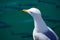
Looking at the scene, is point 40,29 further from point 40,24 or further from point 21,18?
point 21,18

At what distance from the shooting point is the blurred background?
2330 millimetres

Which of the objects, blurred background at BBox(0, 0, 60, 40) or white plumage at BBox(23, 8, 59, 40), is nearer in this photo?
white plumage at BBox(23, 8, 59, 40)

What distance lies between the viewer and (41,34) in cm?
182

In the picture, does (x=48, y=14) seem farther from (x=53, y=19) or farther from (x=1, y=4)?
(x=1, y=4)

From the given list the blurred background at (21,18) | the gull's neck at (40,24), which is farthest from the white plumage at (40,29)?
the blurred background at (21,18)

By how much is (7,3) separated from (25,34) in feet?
1.20

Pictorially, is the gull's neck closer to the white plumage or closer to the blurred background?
the white plumage

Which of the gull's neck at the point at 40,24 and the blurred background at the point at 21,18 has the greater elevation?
the blurred background at the point at 21,18

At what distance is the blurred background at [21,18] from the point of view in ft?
7.64

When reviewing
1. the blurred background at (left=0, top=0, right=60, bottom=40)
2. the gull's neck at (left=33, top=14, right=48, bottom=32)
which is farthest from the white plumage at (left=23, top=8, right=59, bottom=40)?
the blurred background at (left=0, top=0, right=60, bottom=40)

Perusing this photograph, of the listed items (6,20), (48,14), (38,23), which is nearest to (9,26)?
(6,20)

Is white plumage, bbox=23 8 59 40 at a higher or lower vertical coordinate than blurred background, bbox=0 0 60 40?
lower

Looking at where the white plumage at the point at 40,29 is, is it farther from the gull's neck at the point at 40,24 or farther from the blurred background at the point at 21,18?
the blurred background at the point at 21,18

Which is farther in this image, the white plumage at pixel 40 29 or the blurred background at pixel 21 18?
the blurred background at pixel 21 18
